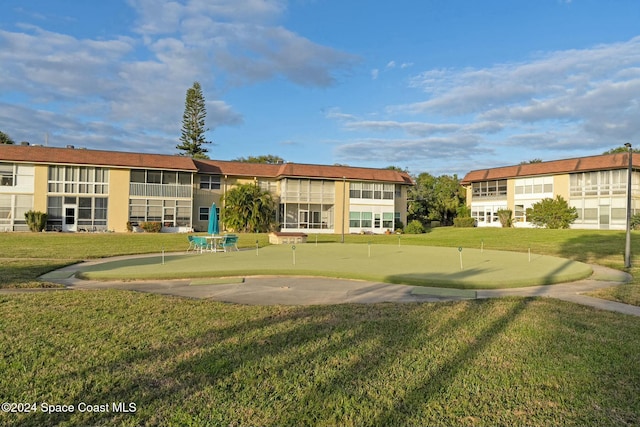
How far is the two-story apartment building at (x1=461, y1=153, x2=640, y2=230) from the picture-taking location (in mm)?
38812

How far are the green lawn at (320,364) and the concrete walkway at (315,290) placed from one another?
1.09 metres

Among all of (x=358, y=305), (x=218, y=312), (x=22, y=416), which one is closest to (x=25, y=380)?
(x=22, y=416)

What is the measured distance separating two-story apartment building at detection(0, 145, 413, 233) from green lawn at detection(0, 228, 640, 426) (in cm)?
2341

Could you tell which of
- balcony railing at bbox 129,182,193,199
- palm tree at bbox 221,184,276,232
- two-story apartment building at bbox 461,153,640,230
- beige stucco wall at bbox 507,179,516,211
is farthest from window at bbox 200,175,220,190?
beige stucco wall at bbox 507,179,516,211

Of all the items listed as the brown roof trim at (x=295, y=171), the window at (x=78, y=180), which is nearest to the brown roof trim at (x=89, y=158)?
the window at (x=78, y=180)

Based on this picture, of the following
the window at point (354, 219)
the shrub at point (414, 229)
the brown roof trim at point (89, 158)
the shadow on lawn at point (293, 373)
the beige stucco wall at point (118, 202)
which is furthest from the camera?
the window at point (354, 219)

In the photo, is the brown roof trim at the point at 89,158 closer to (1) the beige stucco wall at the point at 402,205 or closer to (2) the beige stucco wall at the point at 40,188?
(2) the beige stucco wall at the point at 40,188

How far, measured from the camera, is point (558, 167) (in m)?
42.8

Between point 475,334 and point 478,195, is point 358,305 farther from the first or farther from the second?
point 478,195

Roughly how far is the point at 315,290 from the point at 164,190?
3056 centimetres

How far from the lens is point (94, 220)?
114 feet

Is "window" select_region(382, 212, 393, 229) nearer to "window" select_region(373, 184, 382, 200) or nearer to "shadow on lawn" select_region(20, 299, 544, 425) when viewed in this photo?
"window" select_region(373, 184, 382, 200)

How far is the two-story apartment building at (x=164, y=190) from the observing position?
110ft

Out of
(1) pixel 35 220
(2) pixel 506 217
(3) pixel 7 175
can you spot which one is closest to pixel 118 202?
(1) pixel 35 220
